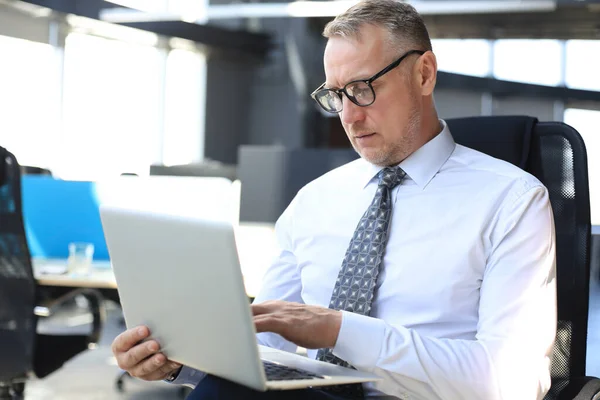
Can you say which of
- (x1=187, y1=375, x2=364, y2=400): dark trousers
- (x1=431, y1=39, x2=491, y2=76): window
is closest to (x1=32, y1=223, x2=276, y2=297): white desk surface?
(x1=187, y1=375, x2=364, y2=400): dark trousers

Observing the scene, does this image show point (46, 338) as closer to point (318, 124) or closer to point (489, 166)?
point (489, 166)

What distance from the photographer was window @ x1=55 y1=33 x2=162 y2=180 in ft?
29.3

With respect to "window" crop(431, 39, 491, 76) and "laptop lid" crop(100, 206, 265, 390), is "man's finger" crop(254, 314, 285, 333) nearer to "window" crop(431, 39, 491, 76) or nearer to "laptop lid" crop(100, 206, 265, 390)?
"laptop lid" crop(100, 206, 265, 390)

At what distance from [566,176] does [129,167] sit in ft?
26.7

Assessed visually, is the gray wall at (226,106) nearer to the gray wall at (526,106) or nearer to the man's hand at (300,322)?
the gray wall at (526,106)

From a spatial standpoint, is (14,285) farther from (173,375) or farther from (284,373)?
(284,373)

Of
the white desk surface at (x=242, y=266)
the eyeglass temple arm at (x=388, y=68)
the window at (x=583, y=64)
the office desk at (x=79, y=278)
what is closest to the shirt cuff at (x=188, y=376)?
the eyeglass temple arm at (x=388, y=68)

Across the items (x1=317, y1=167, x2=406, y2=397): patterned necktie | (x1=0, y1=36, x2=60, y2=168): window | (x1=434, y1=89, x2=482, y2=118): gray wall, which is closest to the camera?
(x1=317, y1=167, x2=406, y2=397): patterned necktie

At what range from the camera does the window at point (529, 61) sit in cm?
888

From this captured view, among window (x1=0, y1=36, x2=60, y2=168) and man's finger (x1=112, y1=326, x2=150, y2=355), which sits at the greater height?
window (x1=0, y1=36, x2=60, y2=168)

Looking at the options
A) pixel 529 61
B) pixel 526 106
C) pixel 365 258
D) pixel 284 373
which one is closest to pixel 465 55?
pixel 529 61

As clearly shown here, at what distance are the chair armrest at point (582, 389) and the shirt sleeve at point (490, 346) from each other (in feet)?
0.37

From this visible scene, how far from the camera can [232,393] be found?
1.37 m

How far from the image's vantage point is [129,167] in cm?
955
